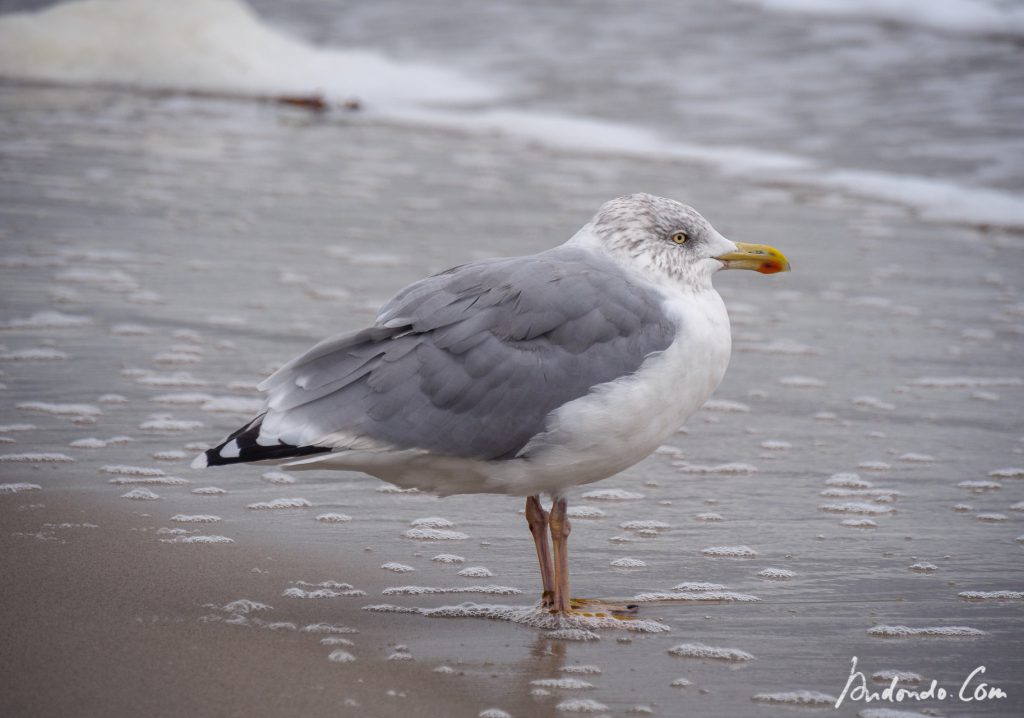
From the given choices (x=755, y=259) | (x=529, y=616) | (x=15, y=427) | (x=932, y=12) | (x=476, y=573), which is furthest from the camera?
(x=932, y=12)

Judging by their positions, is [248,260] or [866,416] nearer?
[866,416]

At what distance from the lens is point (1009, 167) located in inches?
457

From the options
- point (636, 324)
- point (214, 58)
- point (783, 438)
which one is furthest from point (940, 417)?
point (214, 58)

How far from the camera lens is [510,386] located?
4246mm

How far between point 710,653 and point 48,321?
4.24 meters

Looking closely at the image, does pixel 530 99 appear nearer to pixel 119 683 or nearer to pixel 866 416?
pixel 866 416

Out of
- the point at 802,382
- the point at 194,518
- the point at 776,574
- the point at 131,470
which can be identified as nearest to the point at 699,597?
the point at 776,574

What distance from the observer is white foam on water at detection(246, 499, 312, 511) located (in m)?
5.12

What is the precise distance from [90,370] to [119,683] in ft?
9.69

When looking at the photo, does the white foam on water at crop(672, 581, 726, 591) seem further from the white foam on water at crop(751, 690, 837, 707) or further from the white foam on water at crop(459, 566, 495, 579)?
the white foam on water at crop(751, 690, 837, 707)

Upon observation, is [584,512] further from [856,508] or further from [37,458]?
[37,458]

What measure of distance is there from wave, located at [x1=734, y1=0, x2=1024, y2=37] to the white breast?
1477 cm

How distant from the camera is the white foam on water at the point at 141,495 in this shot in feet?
16.7

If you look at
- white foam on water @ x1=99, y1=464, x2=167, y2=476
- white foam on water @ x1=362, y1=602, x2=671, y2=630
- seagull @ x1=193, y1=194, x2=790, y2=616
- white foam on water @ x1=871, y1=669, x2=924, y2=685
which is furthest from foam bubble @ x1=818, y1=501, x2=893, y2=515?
white foam on water @ x1=99, y1=464, x2=167, y2=476
